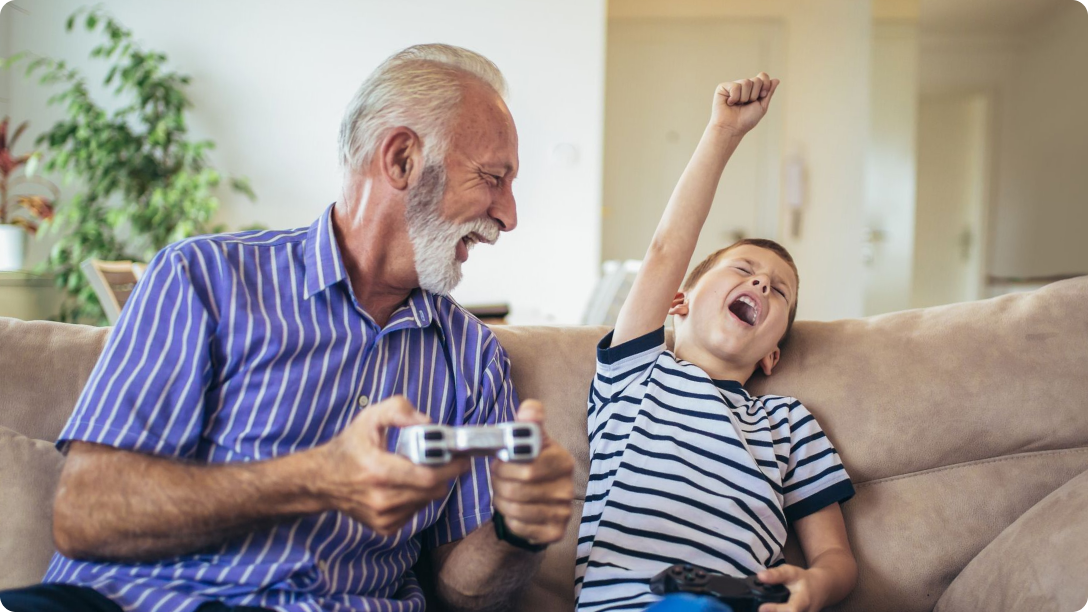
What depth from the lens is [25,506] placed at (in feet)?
3.59

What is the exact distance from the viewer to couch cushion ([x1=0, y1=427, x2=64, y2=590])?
1.07m

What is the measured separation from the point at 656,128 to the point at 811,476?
14.1 ft

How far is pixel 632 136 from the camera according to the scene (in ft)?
17.4

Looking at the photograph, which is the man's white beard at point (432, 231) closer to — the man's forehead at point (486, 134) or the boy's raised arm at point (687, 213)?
the man's forehead at point (486, 134)

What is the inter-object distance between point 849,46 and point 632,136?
58.3 inches

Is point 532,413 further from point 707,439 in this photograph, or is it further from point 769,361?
point 769,361

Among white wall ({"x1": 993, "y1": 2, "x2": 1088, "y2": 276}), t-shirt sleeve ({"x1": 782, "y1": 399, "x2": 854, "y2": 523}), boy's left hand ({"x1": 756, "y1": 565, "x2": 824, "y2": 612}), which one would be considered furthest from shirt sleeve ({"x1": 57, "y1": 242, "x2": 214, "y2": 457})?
white wall ({"x1": 993, "y1": 2, "x2": 1088, "y2": 276})

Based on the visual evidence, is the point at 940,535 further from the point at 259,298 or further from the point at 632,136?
the point at 632,136

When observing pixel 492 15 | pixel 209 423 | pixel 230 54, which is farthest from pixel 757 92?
pixel 230 54

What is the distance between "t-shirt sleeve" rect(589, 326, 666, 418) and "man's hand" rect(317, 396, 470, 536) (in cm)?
48

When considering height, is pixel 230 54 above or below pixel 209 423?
above

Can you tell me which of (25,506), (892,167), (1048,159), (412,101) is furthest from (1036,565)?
(1048,159)

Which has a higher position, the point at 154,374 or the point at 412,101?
the point at 412,101

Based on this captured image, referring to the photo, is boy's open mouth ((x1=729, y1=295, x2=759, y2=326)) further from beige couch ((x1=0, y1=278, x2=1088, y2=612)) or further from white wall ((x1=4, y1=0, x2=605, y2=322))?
white wall ((x1=4, y1=0, x2=605, y2=322))
